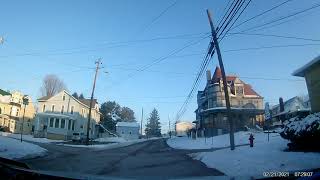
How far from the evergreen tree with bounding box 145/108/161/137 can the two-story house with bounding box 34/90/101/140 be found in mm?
69457

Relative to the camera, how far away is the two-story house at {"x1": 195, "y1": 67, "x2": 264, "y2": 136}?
67.1 meters

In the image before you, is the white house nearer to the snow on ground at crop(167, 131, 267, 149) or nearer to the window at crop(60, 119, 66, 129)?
the window at crop(60, 119, 66, 129)

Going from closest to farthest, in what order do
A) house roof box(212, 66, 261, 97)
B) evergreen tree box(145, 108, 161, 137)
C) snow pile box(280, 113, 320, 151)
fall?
snow pile box(280, 113, 320, 151) → house roof box(212, 66, 261, 97) → evergreen tree box(145, 108, 161, 137)

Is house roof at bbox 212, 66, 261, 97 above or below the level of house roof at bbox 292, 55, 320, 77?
above

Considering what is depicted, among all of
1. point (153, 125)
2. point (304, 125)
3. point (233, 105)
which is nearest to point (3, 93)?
point (233, 105)

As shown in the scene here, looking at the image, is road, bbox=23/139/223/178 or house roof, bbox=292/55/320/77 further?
house roof, bbox=292/55/320/77

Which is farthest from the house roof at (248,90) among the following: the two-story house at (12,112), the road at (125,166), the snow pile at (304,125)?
the snow pile at (304,125)

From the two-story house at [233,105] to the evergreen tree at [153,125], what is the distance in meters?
70.3

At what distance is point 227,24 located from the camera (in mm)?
17422

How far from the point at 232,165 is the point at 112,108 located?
3814 inches

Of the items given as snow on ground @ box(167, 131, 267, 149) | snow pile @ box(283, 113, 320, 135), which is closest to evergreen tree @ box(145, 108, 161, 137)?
snow on ground @ box(167, 131, 267, 149)

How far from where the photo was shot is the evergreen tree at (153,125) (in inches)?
5610

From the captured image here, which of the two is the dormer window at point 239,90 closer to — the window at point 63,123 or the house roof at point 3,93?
the window at point 63,123

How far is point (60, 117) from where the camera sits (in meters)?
66.0
